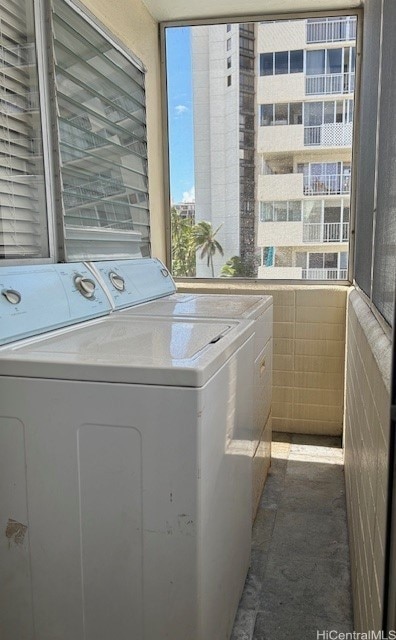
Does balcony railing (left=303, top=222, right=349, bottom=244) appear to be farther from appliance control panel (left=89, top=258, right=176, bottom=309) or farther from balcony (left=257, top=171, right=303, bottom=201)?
appliance control panel (left=89, top=258, right=176, bottom=309)

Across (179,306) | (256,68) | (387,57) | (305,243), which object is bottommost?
(179,306)

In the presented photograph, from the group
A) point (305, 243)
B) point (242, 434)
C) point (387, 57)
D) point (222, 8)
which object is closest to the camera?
point (387, 57)

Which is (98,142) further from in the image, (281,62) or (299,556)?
(299,556)

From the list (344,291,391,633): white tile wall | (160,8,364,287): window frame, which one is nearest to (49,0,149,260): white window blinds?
(160,8,364,287): window frame

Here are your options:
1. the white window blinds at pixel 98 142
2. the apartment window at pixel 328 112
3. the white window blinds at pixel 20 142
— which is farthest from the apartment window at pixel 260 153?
the white window blinds at pixel 20 142

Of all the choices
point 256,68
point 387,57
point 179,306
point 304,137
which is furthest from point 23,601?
point 256,68

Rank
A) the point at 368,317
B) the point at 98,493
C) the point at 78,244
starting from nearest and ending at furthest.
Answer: the point at 98,493, the point at 368,317, the point at 78,244

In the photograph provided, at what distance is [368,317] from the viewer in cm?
167

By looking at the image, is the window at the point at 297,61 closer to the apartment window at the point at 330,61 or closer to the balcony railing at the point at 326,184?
the apartment window at the point at 330,61

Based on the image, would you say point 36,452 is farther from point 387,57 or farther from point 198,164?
point 198,164

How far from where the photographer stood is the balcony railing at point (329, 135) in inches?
133

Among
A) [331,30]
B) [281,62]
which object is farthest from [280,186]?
[331,30]

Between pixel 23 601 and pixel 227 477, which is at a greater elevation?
pixel 227 477

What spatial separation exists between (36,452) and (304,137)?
112 inches
